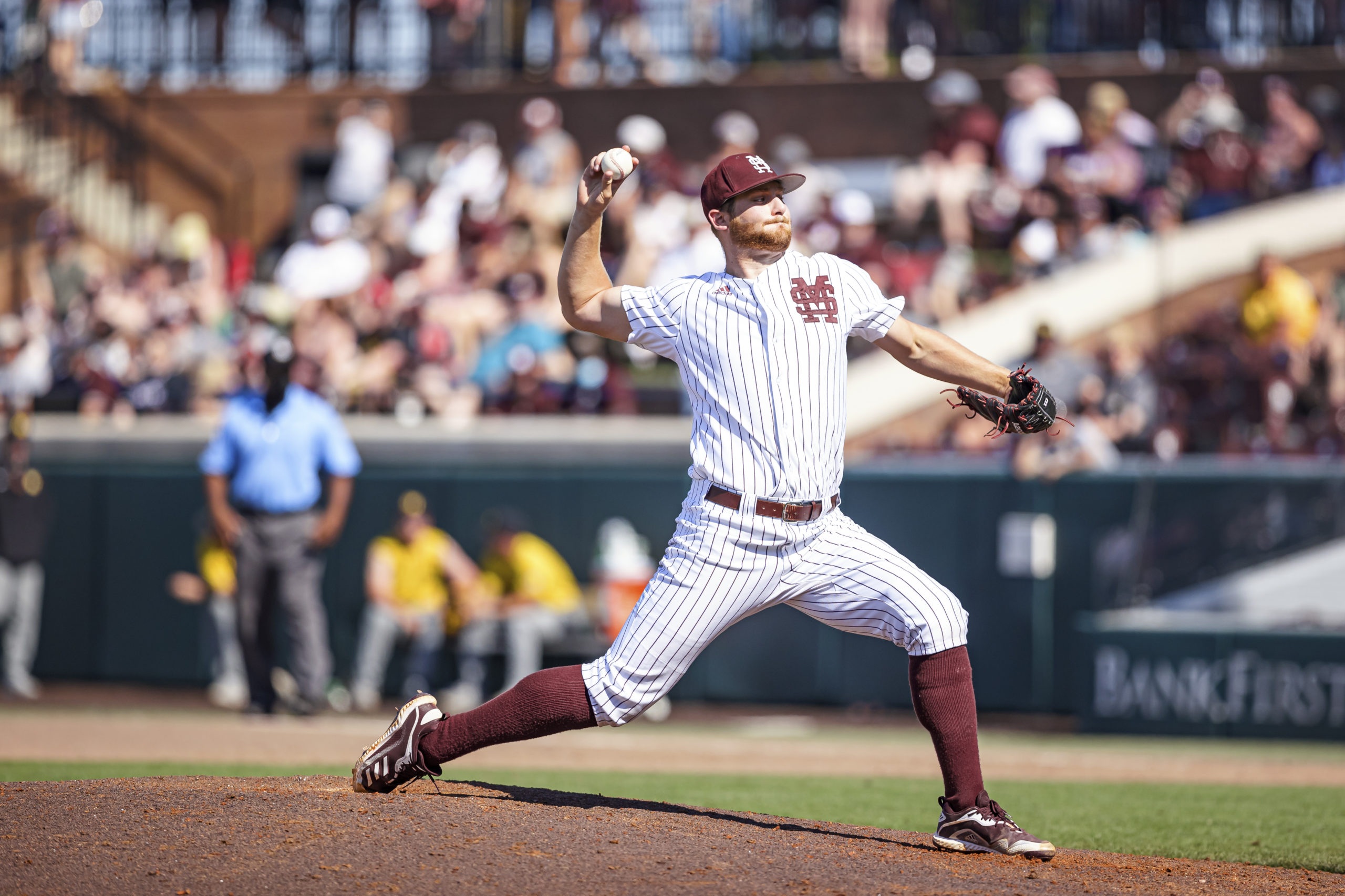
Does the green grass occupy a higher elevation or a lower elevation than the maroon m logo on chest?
lower

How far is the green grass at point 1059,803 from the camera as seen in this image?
556 cm

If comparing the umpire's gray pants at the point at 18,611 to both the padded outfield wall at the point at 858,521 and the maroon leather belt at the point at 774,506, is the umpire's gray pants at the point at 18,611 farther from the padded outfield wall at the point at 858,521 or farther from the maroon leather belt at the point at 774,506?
the maroon leather belt at the point at 774,506

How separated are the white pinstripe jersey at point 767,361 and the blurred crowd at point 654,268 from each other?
631cm

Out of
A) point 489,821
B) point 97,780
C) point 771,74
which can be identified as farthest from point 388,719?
point 771,74

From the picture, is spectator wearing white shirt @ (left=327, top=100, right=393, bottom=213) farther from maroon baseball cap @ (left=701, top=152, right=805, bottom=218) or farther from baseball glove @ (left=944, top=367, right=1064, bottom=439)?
baseball glove @ (left=944, top=367, right=1064, bottom=439)

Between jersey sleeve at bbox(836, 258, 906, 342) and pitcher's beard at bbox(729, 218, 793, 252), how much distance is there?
0.70 feet

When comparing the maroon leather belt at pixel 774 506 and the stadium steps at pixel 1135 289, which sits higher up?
the stadium steps at pixel 1135 289

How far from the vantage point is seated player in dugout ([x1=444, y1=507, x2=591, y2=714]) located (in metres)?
11.1

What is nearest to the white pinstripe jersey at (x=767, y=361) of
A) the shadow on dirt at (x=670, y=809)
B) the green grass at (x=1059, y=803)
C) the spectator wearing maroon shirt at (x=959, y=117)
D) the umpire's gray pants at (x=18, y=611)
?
the shadow on dirt at (x=670, y=809)

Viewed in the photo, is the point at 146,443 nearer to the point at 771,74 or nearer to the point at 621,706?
the point at 771,74

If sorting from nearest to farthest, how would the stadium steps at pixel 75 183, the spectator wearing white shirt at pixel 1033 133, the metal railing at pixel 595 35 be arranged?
the spectator wearing white shirt at pixel 1033 133
the metal railing at pixel 595 35
the stadium steps at pixel 75 183

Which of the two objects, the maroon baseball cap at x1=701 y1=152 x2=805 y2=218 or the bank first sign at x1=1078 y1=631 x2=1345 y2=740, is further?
the bank first sign at x1=1078 y1=631 x2=1345 y2=740

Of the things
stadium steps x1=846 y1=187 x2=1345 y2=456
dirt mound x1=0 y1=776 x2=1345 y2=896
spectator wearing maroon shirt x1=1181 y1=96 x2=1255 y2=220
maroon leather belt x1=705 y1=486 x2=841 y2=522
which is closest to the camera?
dirt mound x1=0 y1=776 x2=1345 y2=896

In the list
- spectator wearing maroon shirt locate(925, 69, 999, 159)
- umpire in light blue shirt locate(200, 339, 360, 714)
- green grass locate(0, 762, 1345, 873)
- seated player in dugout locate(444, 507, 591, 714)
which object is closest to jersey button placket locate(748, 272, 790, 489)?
green grass locate(0, 762, 1345, 873)
